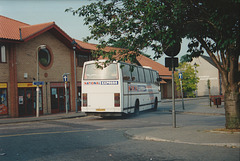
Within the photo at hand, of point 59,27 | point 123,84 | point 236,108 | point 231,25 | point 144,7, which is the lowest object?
point 236,108

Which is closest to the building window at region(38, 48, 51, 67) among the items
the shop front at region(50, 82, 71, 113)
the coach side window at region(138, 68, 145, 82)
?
the shop front at region(50, 82, 71, 113)

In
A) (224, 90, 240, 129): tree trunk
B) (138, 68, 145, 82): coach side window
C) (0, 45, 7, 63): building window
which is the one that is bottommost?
(224, 90, 240, 129): tree trunk

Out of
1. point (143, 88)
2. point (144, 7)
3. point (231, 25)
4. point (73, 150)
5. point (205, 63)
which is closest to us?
point (73, 150)

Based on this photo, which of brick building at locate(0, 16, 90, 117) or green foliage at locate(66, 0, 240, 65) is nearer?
green foliage at locate(66, 0, 240, 65)

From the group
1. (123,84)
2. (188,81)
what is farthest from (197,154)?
(188,81)

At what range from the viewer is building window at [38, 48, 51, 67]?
23656 mm

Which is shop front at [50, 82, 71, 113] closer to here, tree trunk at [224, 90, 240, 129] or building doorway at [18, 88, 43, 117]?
building doorway at [18, 88, 43, 117]

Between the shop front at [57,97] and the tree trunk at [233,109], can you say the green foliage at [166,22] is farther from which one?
the shop front at [57,97]

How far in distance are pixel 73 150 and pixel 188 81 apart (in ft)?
147

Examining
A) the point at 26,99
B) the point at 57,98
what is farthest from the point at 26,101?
the point at 57,98

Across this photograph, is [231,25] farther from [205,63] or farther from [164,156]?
[205,63]

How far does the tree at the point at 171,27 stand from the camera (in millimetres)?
8516

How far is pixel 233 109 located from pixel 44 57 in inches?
721

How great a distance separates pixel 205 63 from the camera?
64.6 metres
